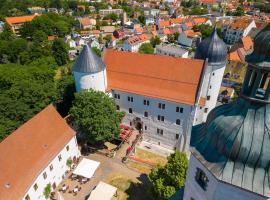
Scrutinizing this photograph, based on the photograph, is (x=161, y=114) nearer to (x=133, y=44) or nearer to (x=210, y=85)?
(x=210, y=85)

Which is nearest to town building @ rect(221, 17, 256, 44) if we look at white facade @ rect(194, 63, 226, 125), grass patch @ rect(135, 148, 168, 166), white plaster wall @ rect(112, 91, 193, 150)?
→ white facade @ rect(194, 63, 226, 125)

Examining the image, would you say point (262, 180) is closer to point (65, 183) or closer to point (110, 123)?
point (110, 123)

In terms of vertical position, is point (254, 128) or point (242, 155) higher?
point (254, 128)

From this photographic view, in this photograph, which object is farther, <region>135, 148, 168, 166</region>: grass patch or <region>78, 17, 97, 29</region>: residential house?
<region>78, 17, 97, 29</region>: residential house

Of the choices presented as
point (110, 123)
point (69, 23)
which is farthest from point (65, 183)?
point (69, 23)

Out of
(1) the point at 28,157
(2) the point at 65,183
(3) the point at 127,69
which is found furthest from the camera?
(3) the point at 127,69

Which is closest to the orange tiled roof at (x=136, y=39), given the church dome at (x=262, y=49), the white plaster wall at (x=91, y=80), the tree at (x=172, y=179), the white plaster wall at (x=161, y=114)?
the white plaster wall at (x=161, y=114)

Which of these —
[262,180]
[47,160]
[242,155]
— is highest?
[242,155]

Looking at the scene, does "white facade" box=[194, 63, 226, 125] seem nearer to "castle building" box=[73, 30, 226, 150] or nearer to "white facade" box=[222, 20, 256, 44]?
"castle building" box=[73, 30, 226, 150]
